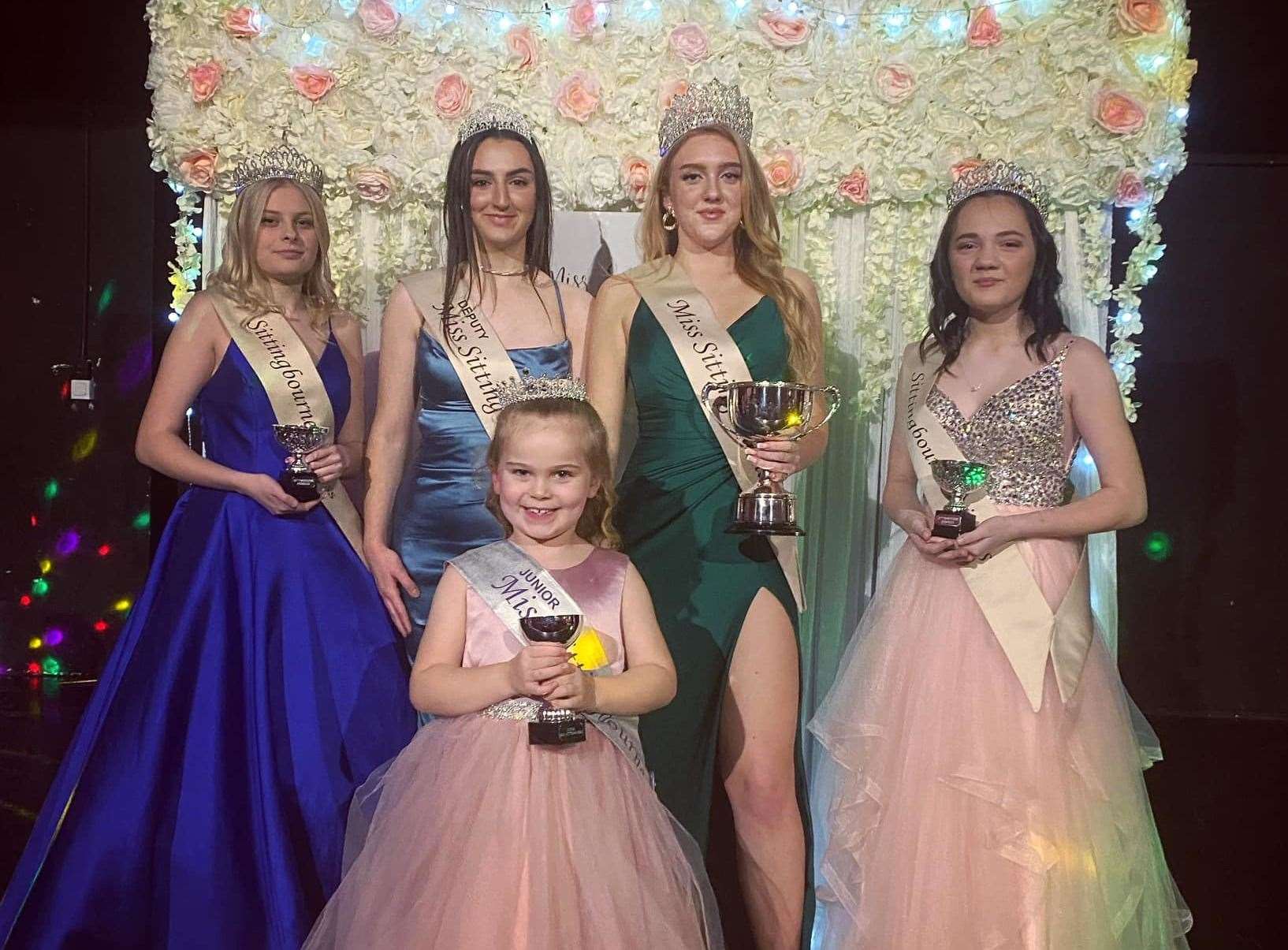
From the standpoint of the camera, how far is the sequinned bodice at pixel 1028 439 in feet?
8.04

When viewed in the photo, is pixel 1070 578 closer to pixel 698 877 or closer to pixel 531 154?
pixel 698 877

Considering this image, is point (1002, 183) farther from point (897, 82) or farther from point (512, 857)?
point (512, 857)

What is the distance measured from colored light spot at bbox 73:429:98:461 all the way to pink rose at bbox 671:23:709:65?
331 cm

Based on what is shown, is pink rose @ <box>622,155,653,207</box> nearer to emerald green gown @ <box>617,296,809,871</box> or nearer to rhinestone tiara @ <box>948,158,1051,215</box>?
emerald green gown @ <box>617,296,809,871</box>

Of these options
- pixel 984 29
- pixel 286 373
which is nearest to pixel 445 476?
pixel 286 373

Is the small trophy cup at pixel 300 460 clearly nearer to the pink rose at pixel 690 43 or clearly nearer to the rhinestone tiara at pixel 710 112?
the rhinestone tiara at pixel 710 112

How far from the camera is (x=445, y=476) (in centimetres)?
262

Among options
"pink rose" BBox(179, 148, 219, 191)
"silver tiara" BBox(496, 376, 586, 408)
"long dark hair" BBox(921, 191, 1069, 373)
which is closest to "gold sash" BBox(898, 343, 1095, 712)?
"long dark hair" BBox(921, 191, 1069, 373)

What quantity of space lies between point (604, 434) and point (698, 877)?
724 millimetres

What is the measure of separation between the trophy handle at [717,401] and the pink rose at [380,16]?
52.1 inches

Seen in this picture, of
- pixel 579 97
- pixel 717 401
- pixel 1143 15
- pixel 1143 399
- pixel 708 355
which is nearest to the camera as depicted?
pixel 717 401

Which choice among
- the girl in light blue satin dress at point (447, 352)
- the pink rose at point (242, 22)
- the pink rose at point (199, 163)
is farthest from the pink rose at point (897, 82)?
the pink rose at point (199, 163)

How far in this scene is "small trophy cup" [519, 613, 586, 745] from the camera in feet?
6.01

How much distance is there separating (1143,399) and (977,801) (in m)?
3.02
